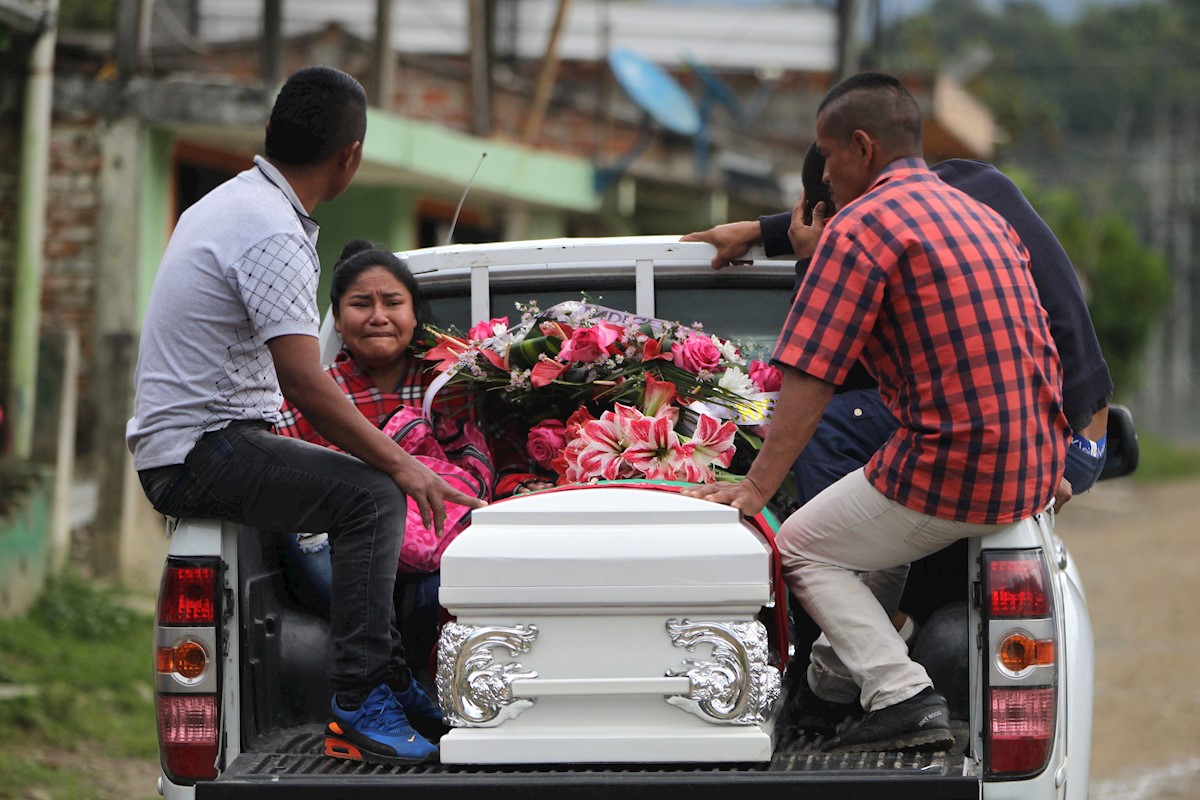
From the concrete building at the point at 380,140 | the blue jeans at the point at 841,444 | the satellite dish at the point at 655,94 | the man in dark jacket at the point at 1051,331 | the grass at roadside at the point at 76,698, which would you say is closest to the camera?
the man in dark jacket at the point at 1051,331

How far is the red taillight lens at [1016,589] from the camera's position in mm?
3289

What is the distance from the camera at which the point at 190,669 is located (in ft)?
11.2

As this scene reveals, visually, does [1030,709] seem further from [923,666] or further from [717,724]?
[717,724]

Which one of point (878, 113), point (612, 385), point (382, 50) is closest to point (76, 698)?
point (612, 385)

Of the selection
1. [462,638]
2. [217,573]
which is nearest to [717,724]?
[462,638]

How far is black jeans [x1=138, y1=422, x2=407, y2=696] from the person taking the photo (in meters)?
3.41

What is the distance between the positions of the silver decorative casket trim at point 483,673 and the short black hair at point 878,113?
134cm

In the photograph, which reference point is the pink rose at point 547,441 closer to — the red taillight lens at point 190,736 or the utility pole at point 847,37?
the red taillight lens at point 190,736

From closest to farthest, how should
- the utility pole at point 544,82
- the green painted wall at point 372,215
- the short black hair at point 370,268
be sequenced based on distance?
1. the short black hair at point 370,268
2. the green painted wall at point 372,215
3. the utility pole at point 544,82

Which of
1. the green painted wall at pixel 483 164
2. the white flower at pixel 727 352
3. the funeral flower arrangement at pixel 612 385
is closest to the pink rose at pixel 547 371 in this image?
the funeral flower arrangement at pixel 612 385

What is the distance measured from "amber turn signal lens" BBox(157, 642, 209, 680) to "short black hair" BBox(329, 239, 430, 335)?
4.04 ft

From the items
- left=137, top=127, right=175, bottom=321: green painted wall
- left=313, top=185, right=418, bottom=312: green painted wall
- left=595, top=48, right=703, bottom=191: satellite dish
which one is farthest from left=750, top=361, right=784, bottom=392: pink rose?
left=595, top=48, right=703, bottom=191: satellite dish

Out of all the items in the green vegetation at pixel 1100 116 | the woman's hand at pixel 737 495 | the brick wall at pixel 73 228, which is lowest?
the woman's hand at pixel 737 495

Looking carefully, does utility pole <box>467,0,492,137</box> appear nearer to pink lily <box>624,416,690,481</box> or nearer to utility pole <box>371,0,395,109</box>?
utility pole <box>371,0,395,109</box>
